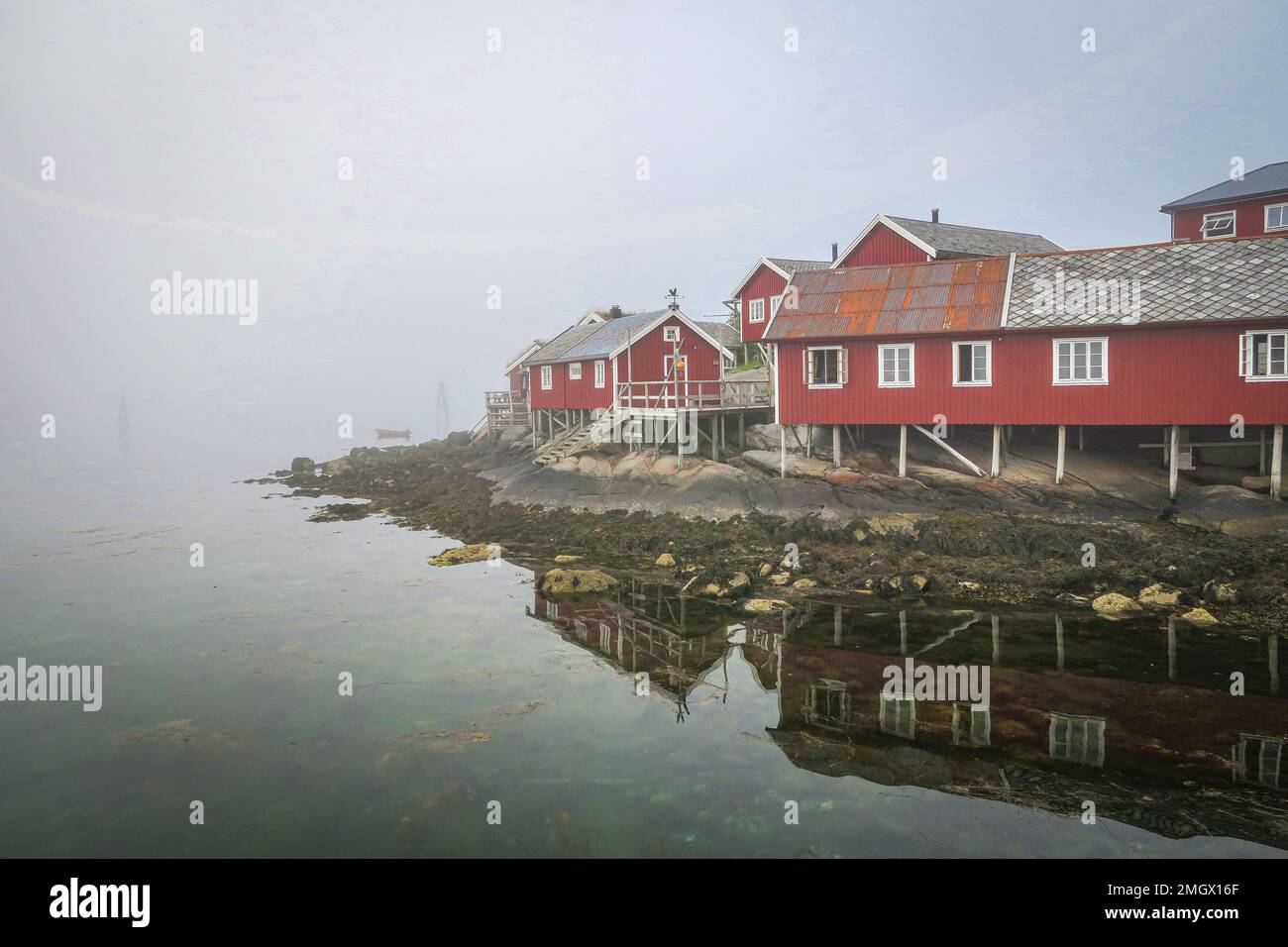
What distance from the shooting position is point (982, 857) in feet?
32.2

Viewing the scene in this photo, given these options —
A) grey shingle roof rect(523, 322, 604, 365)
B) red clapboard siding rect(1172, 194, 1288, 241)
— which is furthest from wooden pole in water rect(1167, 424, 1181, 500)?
grey shingle roof rect(523, 322, 604, 365)

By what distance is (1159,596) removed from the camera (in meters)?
18.8

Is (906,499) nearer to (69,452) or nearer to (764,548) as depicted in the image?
(764,548)

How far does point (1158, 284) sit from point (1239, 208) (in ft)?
55.9

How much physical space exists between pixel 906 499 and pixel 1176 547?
7447mm

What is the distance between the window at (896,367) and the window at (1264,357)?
29.5 ft

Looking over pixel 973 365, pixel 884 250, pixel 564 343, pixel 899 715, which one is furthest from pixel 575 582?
pixel 564 343

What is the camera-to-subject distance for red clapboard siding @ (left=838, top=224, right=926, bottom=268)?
3416cm

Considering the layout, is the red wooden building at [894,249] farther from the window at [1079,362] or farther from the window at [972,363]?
the window at [1079,362]

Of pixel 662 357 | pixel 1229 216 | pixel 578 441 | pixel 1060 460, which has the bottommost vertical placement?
pixel 1060 460

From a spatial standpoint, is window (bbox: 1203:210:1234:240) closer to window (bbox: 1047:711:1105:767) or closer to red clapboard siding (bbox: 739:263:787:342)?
red clapboard siding (bbox: 739:263:787:342)

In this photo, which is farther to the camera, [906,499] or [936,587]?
[906,499]

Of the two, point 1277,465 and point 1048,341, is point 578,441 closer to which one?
point 1048,341
